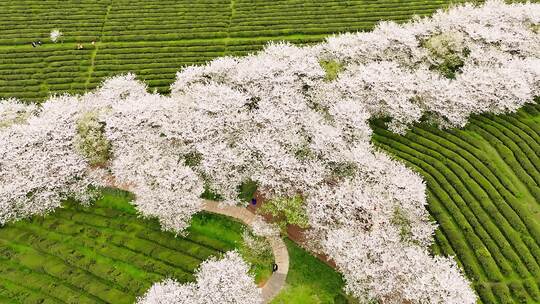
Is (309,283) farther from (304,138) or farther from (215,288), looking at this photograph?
(304,138)

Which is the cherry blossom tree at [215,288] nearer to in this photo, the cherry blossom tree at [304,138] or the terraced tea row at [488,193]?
the cherry blossom tree at [304,138]

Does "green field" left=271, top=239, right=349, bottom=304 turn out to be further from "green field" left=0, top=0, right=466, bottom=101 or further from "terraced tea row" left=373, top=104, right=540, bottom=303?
"green field" left=0, top=0, right=466, bottom=101

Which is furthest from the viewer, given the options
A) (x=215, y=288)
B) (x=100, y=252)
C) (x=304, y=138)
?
(x=304, y=138)

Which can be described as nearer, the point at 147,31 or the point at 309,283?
the point at 309,283

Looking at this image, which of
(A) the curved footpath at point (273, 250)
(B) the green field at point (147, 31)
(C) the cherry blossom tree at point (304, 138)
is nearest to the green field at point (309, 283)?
(A) the curved footpath at point (273, 250)

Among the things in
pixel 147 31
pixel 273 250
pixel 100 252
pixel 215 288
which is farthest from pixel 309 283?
pixel 147 31

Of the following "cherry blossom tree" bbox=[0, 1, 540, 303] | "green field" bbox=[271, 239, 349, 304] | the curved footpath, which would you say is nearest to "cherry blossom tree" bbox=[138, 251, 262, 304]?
"cherry blossom tree" bbox=[0, 1, 540, 303]
